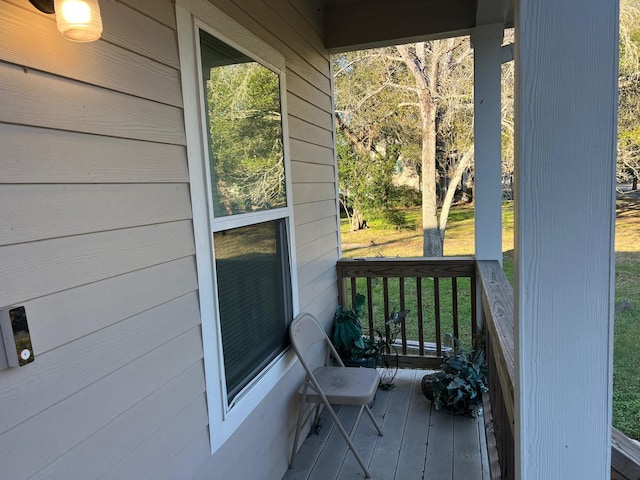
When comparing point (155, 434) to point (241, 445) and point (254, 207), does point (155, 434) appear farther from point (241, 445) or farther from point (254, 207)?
point (254, 207)

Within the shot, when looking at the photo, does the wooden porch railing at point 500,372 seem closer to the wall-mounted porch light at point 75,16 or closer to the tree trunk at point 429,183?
the wall-mounted porch light at point 75,16

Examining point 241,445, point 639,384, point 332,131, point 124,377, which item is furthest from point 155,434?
point 639,384

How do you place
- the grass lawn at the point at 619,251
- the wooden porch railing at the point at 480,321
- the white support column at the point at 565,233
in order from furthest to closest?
the grass lawn at the point at 619,251, the wooden porch railing at the point at 480,321, the white support column at the point at 565,233

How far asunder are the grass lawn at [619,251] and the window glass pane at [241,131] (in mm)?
2641

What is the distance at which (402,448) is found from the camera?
2561 mm

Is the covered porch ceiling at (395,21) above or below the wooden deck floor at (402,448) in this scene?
above

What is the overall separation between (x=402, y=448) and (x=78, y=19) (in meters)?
2.52

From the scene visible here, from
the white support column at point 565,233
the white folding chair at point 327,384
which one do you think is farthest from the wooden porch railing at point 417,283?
the white support column at point 565,233

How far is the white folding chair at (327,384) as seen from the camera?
7.59 ft

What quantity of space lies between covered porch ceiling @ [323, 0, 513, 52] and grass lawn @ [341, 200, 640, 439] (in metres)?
1.89

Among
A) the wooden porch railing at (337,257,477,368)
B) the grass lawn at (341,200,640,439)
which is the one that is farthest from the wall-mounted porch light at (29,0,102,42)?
the grass lawn at (341,200,640,439)

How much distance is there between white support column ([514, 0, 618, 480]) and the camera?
3.14ft

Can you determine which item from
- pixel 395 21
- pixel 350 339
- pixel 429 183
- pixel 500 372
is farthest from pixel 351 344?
pixel 429 183

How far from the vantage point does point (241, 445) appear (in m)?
1.91
